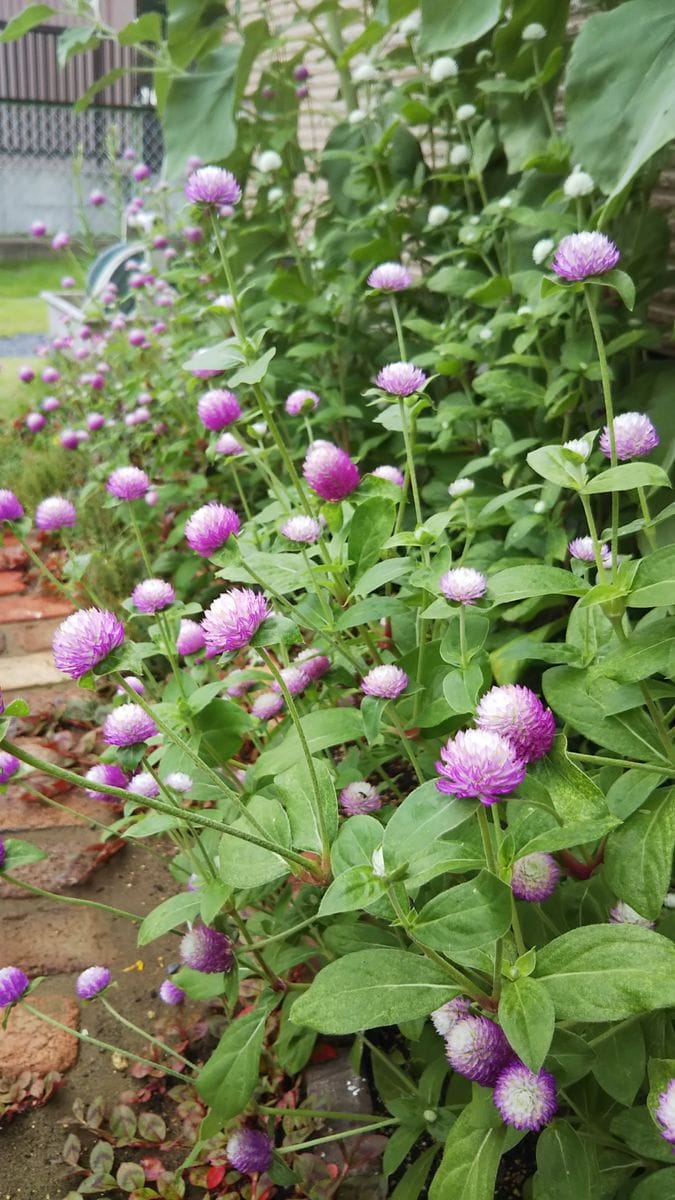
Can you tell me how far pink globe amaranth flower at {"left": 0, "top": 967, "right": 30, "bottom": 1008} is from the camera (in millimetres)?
1001

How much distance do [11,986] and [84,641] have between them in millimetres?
462

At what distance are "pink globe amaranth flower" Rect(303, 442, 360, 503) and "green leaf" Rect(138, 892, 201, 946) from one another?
0.47 m

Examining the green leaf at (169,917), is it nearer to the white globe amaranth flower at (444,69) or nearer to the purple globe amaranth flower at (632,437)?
the purple globe amaranth flower at (632,437)

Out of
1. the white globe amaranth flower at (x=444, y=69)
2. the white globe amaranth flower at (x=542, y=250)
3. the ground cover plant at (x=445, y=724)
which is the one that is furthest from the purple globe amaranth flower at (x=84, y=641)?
the white globe amaranth flower at (x=444, y=69)

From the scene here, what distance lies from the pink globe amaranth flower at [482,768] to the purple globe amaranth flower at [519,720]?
0.05m

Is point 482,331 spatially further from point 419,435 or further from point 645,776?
point 645,776

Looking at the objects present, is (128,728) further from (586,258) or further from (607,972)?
(586,258)

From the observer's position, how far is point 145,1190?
3.45ft

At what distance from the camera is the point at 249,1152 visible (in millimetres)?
968

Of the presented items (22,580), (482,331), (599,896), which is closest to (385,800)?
(599,896)

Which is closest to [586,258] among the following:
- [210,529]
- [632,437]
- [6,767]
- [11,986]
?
[632,437]

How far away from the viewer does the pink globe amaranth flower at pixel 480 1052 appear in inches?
29.2

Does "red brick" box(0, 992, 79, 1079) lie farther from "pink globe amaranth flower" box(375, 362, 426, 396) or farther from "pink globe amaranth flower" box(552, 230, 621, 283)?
"pink globe amaranth flower" box(552, 230, 621, 283)

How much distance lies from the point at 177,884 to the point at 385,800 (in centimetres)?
38
